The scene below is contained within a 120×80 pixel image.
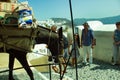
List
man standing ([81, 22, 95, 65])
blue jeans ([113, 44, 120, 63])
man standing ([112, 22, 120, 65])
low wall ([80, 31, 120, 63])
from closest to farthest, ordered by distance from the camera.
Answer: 1. man standing ([112, 22, 120, 65])
2. blue jeans ([113, 44, 120, 63])
3. man standing ([81, 22, 95, 65])
4. low wall ([80, 31, 120, 63])

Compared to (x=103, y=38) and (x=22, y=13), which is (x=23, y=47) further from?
(x=103, y=38)

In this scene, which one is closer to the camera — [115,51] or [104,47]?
[115,51]

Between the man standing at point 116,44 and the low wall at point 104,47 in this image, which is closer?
the man standing at point 116,44

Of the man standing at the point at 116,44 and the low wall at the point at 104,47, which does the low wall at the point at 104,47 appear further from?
the man standing at the point at 116,44

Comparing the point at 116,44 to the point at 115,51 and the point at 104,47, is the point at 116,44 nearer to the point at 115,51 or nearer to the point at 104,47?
the point at 115,51

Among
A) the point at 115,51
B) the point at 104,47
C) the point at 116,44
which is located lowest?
the point at 104,47

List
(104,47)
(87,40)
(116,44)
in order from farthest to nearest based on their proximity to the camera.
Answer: (104,47), (87,40), (116,44)

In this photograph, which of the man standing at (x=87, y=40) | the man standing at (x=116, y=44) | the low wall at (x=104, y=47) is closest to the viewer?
the man standing at (x=116, y=44)

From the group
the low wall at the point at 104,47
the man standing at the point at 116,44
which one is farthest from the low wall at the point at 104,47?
the man standing at the point at 116,44

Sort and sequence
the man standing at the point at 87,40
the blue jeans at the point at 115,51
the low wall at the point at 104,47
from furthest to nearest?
the low wall at the point at 104,47
the man standing at the point at 87,40
the blue jeans at the point at 115,51

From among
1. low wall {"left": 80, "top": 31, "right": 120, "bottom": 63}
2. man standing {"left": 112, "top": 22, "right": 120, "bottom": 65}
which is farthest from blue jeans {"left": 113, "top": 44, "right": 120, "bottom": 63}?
low wall {"left": 80, "top": 31, "right": 120, "bottom": 63}

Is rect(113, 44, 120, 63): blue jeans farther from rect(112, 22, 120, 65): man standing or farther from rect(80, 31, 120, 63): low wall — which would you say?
rect(80, 31, 120, 63): low wall

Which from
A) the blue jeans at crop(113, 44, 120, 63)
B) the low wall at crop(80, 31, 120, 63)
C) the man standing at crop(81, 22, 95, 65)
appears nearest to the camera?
the blue jeans at crop(113, 44, 120, 63)

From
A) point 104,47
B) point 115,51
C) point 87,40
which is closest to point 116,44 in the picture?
point 115,51
